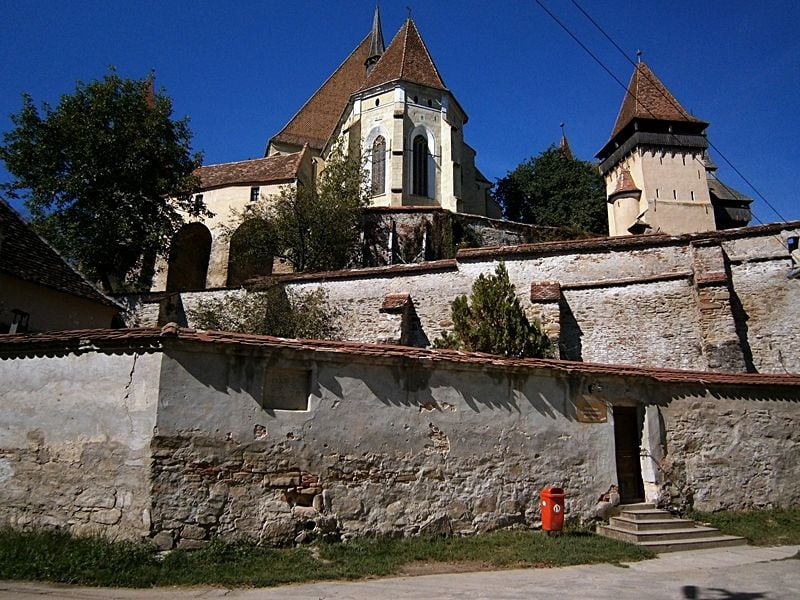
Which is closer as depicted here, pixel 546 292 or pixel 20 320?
pixel 20 320

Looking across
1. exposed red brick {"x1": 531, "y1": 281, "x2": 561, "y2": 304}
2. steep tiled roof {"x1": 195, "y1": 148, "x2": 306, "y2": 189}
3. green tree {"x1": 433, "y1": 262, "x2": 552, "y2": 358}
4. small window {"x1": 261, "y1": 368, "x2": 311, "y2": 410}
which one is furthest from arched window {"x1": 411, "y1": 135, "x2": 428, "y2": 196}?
small window {"x1": 261, "y1": 368, "x2": 311, "y2": 410}

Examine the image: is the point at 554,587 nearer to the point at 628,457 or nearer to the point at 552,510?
the point at 552,510

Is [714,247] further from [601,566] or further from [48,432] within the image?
[48,432]

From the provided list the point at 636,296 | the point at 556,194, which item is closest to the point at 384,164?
the point at 556,194

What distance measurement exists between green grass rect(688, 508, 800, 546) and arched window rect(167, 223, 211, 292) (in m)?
30.1

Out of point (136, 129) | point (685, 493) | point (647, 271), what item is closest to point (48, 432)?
point (685, 493)

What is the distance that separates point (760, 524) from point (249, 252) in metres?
22.9

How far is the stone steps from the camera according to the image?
368 inches

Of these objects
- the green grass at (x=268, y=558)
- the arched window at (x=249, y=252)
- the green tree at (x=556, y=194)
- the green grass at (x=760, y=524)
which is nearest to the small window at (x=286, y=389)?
the green grass at (x=268, y=558)

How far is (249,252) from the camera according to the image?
89.0ft

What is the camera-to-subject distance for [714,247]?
16.9 metres

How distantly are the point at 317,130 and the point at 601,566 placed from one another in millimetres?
40034

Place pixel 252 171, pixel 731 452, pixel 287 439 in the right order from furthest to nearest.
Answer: pixel 252 171, pixel 731 452, pixel 287 439

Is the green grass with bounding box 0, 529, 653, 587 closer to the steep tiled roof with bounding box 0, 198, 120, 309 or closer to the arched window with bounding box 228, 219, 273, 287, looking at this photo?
the steep tiled roof with bounding box 0, 198, 120, 309
